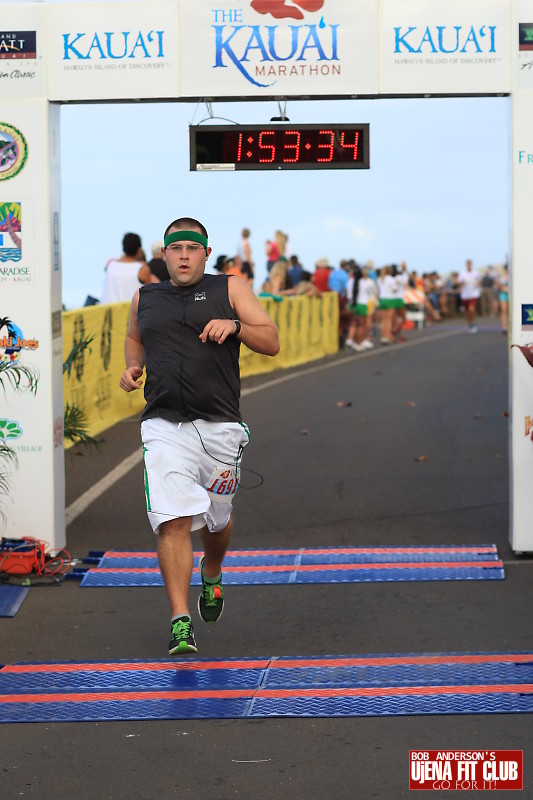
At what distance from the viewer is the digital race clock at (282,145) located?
8969 millimetres

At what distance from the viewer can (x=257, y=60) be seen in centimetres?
884

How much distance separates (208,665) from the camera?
6703 millimetres

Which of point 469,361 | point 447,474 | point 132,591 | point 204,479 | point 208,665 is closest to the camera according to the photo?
point 208,665

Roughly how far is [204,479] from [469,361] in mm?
20422

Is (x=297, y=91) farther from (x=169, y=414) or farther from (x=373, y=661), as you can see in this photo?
(x=373, y=661)

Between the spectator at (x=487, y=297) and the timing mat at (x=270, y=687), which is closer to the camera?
the timing mat at (x=270, y=687)

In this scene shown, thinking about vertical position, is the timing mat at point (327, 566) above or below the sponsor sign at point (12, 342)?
below

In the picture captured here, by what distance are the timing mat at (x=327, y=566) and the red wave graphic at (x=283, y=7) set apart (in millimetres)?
3488

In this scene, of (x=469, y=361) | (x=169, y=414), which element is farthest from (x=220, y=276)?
(x=469, y=361)

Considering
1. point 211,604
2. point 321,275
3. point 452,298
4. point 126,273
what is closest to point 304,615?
point 211,604

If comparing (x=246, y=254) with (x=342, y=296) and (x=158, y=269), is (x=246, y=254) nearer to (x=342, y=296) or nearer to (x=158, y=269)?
(x=342, y=296)

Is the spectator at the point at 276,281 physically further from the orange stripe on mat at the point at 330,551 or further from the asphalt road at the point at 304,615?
the orange stripe on mat at the point at 330,551

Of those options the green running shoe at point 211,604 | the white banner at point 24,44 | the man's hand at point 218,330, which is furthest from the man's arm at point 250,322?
the white banner at point 24,44

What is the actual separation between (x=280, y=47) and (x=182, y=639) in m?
3.99
